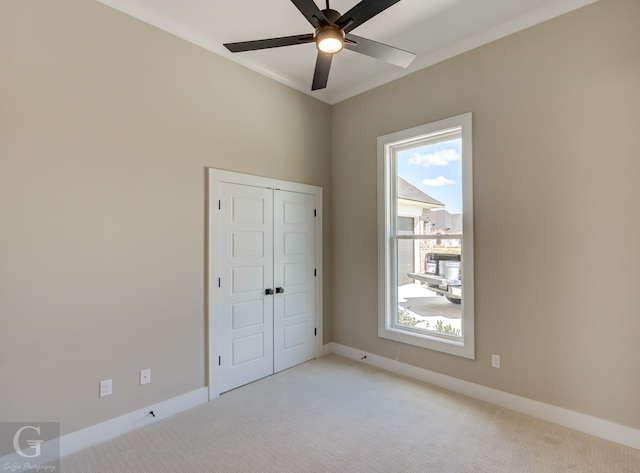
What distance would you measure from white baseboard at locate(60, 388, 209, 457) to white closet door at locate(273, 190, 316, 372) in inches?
37.7

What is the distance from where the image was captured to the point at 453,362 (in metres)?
3.09

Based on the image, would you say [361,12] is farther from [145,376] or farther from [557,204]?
[145,376]

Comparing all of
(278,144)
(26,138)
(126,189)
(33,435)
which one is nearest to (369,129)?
(278,144)

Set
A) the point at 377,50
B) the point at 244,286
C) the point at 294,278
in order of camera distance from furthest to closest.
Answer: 1. the point at 294,278
2. the point at 244,286
3. the point at 377,50

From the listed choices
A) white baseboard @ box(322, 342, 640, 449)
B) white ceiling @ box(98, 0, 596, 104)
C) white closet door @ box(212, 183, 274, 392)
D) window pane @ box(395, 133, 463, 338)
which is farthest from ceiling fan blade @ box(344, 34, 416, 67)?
white baseboard @ box(322, 342, 640, 449)

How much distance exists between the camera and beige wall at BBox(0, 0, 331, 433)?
6.73 ft

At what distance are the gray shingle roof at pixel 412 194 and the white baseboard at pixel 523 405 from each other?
1.76m

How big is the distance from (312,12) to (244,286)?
2413mm

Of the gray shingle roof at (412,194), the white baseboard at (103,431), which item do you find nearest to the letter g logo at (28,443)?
the white baseboard at (103,431)

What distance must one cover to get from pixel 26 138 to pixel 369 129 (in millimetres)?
3089

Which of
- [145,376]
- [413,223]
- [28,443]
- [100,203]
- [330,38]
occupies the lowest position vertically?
[28,443]

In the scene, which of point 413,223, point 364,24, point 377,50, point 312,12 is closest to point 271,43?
point 312,12

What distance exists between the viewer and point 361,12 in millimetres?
1802

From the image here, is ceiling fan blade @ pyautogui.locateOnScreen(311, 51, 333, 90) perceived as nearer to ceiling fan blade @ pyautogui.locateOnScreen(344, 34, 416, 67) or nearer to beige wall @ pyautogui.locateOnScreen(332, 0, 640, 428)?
ceiling fan blade @ pyautogui.locateOnScreen(344, 34, 416, 67)
